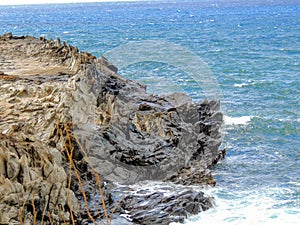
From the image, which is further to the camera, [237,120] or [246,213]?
[237,120]

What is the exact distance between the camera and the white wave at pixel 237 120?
2180cm

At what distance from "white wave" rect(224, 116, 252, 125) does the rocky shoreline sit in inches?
137

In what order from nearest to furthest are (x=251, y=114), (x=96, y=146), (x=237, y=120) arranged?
(x=96, y=146), (x=237, y=120), (x=251, y=114)

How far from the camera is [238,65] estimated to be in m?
38.6

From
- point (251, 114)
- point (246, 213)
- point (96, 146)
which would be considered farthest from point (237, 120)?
point (96, 146)

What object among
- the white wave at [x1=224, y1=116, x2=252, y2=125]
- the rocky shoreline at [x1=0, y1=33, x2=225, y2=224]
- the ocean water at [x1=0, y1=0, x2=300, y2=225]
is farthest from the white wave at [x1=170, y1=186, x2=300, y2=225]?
the white wave at [x1=224, y1=116, x2=252, y2=125]

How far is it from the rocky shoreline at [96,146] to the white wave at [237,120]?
3.48 m

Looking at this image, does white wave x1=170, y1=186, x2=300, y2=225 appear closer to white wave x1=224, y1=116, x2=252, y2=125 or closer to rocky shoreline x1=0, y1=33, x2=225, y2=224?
rocky shoreline x1=0, y1=33, x2=225, y2=224

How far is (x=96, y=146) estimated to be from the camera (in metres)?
12.5

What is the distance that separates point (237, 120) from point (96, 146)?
10948 mm

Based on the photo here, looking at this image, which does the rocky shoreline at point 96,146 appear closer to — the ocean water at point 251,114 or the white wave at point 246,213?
the white wave at point 246,213

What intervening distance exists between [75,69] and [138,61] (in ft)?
60.0

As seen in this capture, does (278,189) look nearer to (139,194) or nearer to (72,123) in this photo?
(139,194)

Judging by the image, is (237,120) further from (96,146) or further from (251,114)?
(96,146)
